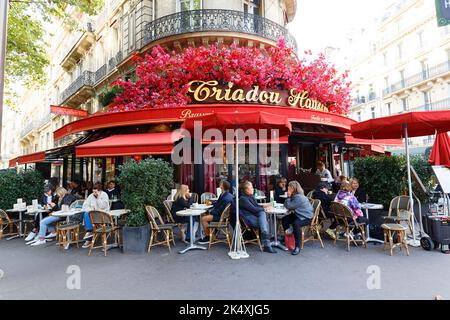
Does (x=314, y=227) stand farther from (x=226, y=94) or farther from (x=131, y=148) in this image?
(x=226, y=94)

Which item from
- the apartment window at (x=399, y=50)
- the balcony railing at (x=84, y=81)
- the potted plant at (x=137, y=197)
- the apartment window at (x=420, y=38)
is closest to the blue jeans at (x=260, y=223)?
the potted plant at (x=137, y=197)

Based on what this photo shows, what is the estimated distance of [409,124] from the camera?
18.1 feet

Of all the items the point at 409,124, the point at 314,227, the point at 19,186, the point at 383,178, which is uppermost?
the point at 409,124

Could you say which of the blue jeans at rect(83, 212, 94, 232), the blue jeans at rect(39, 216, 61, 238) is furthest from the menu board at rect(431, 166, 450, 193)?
the blue jeans at rect(39, 216, 61, 238)

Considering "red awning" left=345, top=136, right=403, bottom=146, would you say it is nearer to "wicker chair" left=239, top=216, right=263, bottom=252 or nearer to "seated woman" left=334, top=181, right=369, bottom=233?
"seated woman" left=334, top=181, right=369, bottom=233

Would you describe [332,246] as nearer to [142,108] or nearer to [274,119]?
[274,119]

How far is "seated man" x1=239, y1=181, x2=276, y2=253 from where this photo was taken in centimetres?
540

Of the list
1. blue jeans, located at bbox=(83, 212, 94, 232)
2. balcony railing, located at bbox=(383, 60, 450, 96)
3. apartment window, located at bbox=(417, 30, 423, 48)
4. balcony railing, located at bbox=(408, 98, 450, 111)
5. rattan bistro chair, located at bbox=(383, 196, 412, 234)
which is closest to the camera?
rattan bistro chair, located at bbox=(383, 196, 412, 234)

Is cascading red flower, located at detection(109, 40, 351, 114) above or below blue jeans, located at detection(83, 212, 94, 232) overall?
above

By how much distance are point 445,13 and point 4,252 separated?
1121 cm

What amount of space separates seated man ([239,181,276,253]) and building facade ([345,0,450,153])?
79.6 feet

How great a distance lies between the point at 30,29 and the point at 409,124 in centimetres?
1424

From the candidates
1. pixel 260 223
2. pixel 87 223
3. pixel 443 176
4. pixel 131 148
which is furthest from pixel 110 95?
pixel 443 176

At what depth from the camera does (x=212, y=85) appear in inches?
355
